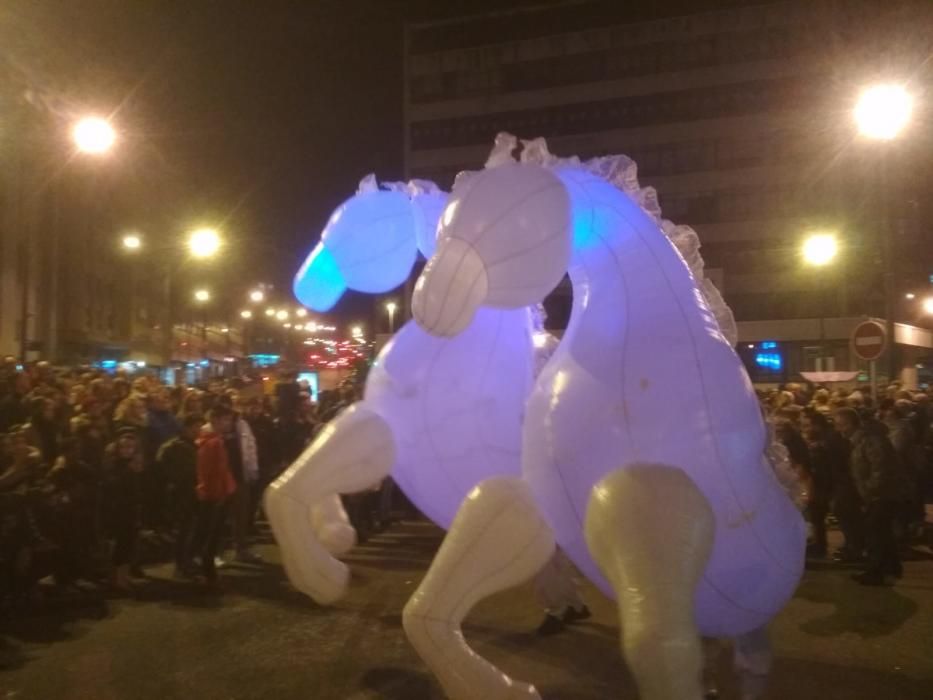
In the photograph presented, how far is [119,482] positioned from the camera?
7449mm

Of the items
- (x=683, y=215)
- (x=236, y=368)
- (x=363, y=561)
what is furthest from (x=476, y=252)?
(x=683, y=215)

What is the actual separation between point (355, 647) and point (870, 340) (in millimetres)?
8201

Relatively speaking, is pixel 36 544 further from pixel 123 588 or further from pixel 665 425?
pixel 665 425

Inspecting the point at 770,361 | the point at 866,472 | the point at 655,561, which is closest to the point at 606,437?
the point at 655,561

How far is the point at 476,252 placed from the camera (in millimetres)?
3438

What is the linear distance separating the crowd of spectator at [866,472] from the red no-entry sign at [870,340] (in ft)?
1.95

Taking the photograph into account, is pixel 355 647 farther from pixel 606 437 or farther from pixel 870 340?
pixel 870 340

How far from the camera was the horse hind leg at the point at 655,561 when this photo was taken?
3.06 meters

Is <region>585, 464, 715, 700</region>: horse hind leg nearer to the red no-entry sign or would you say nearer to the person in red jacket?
the person in red jacket

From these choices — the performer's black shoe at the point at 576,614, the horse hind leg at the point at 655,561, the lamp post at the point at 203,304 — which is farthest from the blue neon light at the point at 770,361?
the horse hind leg at the point at 655,561

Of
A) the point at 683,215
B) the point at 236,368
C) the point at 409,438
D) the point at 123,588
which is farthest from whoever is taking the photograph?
the point at 683,215

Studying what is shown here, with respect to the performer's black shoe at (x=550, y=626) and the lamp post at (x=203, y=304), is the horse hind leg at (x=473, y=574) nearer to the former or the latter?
the performer's black shoe at (x=550, y=626)

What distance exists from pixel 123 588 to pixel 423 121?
37.6m

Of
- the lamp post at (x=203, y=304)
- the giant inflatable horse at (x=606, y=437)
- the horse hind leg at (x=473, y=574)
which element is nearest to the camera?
the giant inflatable horse at (x=606, y=437)
